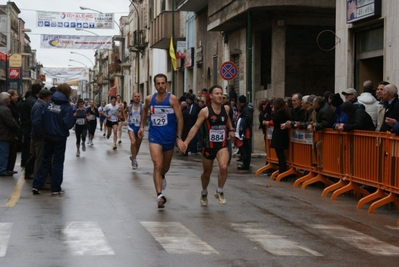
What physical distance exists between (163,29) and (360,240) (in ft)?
123

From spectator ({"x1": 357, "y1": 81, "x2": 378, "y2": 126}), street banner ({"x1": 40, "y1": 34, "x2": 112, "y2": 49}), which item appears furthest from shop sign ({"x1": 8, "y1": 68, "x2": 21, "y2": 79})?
spectator ({"x1": 357, "y1": 81, "x2": 378, "y2": 126})

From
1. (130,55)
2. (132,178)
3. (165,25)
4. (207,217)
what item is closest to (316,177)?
(132,178)

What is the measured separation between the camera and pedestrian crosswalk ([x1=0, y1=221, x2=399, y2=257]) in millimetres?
8430

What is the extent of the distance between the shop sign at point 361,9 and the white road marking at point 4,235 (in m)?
11.3

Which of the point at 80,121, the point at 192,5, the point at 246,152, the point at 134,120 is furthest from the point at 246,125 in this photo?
the point at 192,5

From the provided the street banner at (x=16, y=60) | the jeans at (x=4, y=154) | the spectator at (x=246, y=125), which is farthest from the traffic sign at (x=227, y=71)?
the street banner at (x=16, y=60)

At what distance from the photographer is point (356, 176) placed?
535 inches

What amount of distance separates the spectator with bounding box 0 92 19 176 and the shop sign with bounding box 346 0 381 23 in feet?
27.5

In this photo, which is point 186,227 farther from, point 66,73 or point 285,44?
point 66,73

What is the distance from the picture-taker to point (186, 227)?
10023 millimetres

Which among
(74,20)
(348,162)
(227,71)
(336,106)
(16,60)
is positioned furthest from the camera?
(16,60)

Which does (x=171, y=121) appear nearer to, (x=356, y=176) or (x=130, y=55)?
(x=356, y=176)

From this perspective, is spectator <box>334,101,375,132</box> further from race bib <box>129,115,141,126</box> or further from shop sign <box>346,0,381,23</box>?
race bib <box>129,115,141,126</box>

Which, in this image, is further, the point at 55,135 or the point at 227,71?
the point at 227,71
